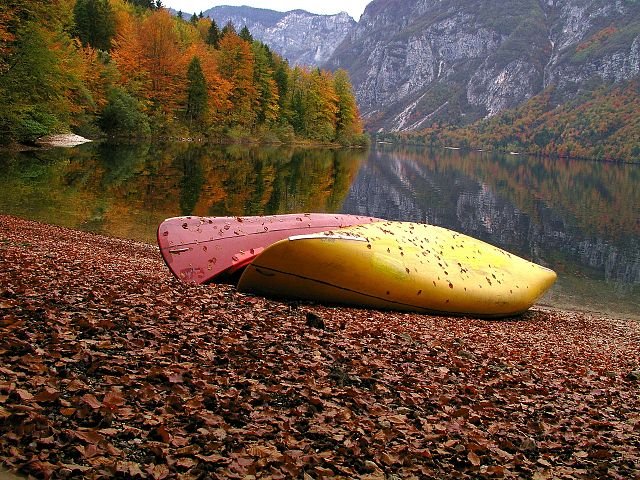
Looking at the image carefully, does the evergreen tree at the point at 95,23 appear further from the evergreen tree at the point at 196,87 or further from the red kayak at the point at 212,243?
the red kayak at the point at 212,243

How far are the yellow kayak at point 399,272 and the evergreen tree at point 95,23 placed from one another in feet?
199

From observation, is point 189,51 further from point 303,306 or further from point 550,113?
point 550,113

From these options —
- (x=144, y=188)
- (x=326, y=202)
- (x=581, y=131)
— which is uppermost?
(x=581, y=131)

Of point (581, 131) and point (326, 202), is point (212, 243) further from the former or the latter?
point (581, 131)

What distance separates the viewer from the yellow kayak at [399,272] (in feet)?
29.6

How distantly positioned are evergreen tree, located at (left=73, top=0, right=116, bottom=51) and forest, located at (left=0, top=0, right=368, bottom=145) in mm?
111

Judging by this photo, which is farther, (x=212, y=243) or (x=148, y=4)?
(x=148, y=4)

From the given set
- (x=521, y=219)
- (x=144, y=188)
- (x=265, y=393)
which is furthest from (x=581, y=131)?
(x=265, y=393)

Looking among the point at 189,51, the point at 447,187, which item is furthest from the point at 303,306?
the point at 189,51

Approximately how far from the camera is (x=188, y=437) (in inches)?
153

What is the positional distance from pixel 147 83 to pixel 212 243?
56.9 metres

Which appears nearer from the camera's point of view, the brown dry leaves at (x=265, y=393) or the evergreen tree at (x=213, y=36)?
the brown dry leaves at (x=265, y=393)

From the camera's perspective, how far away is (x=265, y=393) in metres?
4.89

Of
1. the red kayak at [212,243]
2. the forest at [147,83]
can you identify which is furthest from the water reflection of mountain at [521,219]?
the forest at [147,83]
